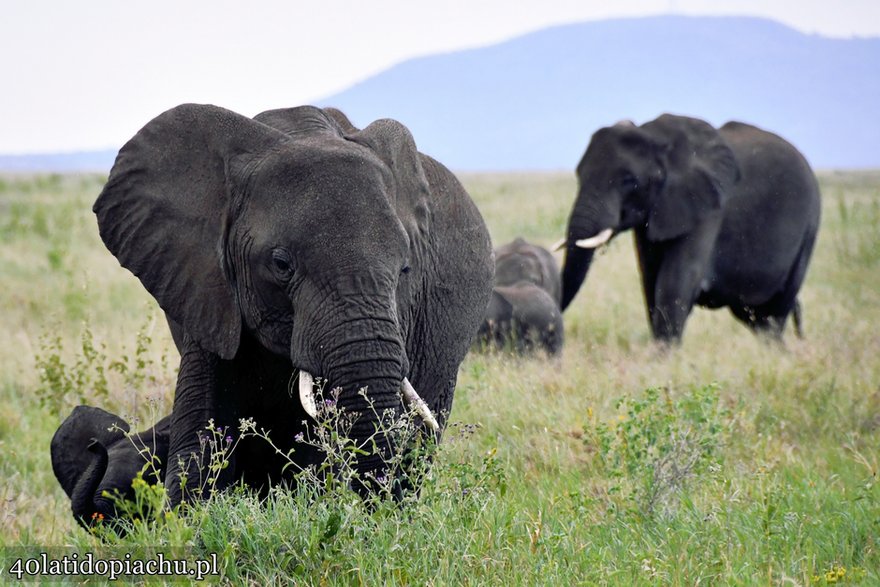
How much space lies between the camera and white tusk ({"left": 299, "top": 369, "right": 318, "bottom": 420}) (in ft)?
14.7

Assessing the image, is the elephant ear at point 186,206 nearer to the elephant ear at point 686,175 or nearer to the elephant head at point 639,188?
the elephant head at point 639,188

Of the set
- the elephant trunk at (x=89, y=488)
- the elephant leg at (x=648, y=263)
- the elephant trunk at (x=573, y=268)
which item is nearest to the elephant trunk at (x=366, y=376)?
the elephant trunk at (x=89, y=488)

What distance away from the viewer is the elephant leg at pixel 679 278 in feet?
37.3

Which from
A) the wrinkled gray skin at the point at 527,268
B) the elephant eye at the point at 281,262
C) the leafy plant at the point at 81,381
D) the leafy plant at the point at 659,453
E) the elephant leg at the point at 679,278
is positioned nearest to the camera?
the elephant eye at the point at 281,262

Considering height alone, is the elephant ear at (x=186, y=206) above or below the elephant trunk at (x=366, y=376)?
above

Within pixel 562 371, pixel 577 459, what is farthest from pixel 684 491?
pixel 562 371

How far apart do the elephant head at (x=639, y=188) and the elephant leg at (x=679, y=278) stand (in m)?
0.12

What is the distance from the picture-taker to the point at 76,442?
20.5 feet

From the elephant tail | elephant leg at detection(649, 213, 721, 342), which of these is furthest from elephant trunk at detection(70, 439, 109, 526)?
the elephant tail

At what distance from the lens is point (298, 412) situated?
5.34 meters

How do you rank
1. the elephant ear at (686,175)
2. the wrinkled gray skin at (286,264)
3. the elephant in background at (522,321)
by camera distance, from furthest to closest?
the elephant ear at (686,175) → the elephant in background at (522,321) → the wrinkled gray skin at (286,264)

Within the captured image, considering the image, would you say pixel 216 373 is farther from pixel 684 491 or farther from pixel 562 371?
pixel 562 371

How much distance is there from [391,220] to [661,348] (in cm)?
632

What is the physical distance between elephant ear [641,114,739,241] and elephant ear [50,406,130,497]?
21.5 ft
